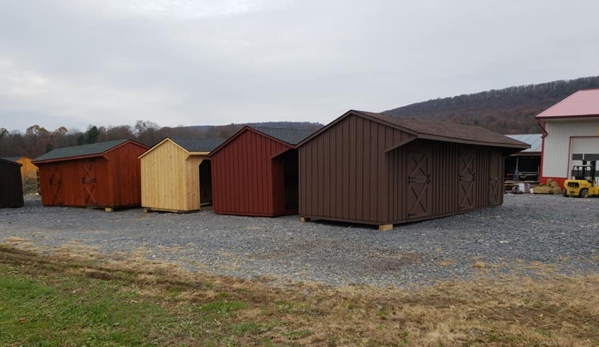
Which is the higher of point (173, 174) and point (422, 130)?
point (422, 130)

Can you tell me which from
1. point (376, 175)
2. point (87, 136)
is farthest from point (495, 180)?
point (87, 136)

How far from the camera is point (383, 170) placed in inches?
424

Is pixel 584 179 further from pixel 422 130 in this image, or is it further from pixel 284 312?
pixel 284 312

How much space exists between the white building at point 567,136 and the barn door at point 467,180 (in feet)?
35.9

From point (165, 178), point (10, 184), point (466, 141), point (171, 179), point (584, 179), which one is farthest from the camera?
point (10, 184)

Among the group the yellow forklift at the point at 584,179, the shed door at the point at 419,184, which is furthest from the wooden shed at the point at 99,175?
the yellow forklift at the point at 584,179

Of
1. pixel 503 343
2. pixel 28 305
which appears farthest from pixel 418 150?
pixel 28 305

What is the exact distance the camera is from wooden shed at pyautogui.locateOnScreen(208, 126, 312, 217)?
557 inches

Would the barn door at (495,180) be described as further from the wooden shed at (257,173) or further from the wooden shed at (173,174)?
the wooden shed at (173,174)

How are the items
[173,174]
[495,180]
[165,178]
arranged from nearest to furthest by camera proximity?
[495,180] → [173,174] → [165,178]

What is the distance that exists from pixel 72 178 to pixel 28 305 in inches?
679

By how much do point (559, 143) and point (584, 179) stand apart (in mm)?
2697

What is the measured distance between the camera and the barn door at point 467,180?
13.4 metres

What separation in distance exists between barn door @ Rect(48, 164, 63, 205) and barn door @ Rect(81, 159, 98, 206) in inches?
96.5
